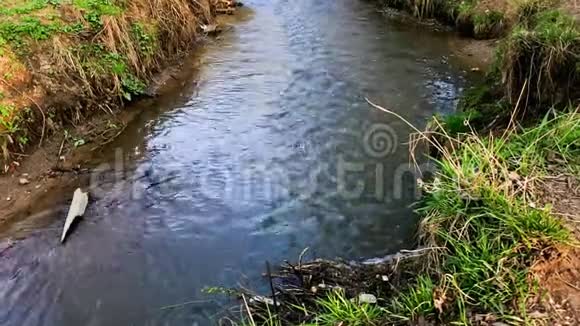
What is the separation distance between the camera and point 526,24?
639 cm

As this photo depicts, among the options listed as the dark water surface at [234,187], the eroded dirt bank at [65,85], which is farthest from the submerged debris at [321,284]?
the eroded dirt bank at [65,85]

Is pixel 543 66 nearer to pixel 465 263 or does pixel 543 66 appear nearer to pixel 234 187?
pixel 465 263

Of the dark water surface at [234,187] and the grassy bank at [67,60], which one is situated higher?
the grassy bank at [67,60]

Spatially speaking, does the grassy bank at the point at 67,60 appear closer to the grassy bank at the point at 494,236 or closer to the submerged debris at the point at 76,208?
the submerged debris at the point at 76,208

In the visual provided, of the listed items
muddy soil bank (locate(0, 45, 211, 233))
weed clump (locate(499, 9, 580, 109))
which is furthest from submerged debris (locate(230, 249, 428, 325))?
muddy soil bank (locate(0, 45, 211, 233))

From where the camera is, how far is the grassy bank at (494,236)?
3168 millimetres

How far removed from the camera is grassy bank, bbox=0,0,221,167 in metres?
6.31

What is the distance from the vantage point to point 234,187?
5781 mm

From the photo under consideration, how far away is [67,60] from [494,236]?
559cm

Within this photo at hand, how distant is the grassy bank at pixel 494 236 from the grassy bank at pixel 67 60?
3.91m

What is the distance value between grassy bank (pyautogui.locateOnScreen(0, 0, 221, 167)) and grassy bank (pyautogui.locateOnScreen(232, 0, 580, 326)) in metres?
3.91

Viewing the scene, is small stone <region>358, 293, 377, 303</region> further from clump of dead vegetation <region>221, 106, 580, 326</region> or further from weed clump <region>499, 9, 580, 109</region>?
weed clump <region>499, 9, 580, 109</region>

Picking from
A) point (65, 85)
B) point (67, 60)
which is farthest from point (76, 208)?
point (67, 60)

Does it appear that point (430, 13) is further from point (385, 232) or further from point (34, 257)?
point (34, 257)
